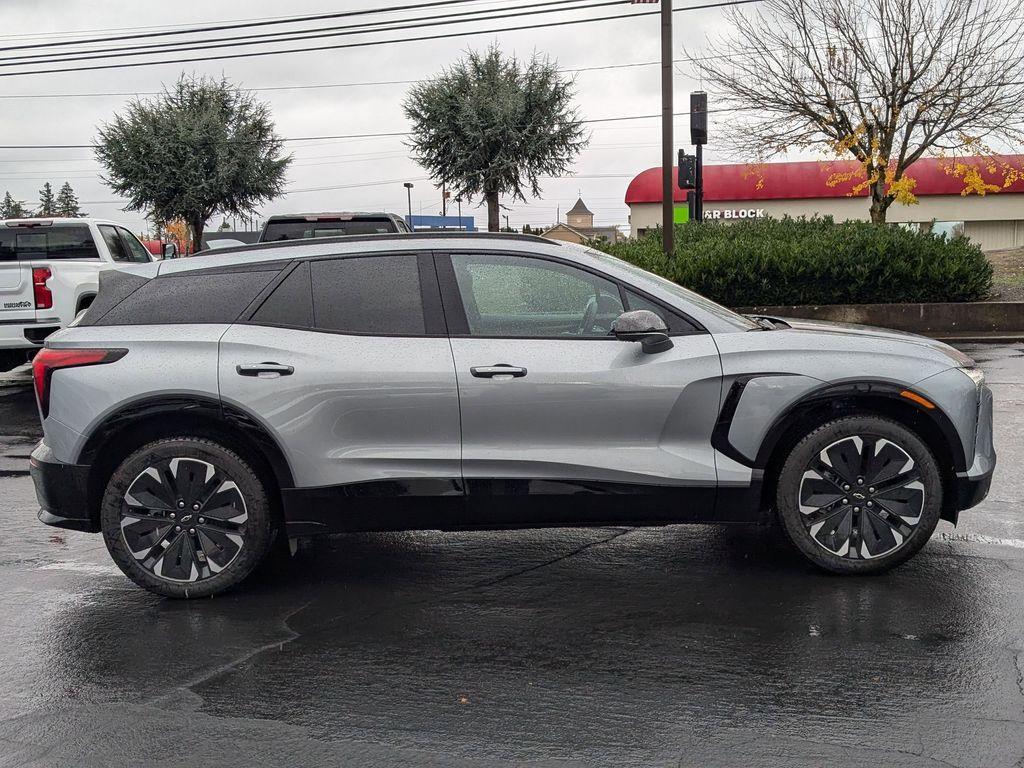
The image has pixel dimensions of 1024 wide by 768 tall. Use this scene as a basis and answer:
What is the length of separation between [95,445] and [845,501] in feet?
11.5

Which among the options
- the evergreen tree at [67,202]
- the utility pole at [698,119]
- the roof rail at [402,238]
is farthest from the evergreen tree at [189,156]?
the evergreen tree at [67,202]

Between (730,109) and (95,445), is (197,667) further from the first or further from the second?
(730,109)

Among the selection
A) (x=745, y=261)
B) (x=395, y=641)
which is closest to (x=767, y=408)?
(x=395, y=641)

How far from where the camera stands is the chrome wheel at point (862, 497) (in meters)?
4.95

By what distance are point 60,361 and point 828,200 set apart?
44361 millimetres

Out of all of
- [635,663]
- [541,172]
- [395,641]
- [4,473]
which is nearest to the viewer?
[635,663]

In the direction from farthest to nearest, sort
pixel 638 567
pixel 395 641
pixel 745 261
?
pixel 745 261 → pixel 638 567 → pixel 395 641

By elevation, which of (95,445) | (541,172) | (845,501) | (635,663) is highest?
(541,172)

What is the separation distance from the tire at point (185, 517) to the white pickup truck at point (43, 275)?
824 cm

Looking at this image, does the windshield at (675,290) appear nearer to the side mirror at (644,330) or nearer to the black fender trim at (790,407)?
the side mirror at (644,330)

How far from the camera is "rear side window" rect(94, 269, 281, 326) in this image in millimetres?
5121

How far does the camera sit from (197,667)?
4188 millimetres

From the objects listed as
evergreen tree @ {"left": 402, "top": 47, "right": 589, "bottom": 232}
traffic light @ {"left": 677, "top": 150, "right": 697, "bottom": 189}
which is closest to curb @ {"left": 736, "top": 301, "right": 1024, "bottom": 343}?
traffic light @ {"left": 677, "top": 150, "right": 697, "bottom": 189}

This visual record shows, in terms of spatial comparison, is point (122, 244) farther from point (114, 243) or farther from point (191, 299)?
point (191, 299)
